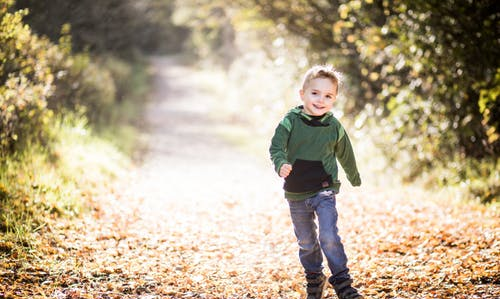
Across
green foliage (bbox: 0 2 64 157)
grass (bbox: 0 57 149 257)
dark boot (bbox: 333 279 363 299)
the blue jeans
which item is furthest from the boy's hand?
green foliage (bbox: 0 2 64 157)

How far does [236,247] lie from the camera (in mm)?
6242

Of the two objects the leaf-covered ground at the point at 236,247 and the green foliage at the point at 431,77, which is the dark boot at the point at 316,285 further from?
the green foliage at the point at 431,77

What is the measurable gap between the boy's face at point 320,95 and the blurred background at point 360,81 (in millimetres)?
3423

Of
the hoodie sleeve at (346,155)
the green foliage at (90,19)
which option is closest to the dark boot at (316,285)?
the hoodie sleeve at (346,155)

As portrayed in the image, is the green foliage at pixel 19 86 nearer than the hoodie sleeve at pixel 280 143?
No

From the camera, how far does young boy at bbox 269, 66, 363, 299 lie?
13.6 feet

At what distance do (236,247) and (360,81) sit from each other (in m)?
6.32

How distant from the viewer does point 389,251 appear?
5.66m

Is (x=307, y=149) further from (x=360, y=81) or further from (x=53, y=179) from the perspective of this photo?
(x=360, y=81)

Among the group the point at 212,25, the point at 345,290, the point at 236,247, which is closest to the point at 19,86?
the point at 236,247

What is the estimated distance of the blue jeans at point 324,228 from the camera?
163 inches

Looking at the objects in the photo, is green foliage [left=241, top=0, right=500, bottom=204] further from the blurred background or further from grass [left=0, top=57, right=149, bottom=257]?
grass [left=0, top=57, right=149, bottom=257]

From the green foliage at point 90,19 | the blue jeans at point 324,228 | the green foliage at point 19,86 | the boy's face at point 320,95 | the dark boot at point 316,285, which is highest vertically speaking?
the green foliage at point 90,19

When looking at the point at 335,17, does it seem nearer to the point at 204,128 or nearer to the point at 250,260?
the point at 250,260
